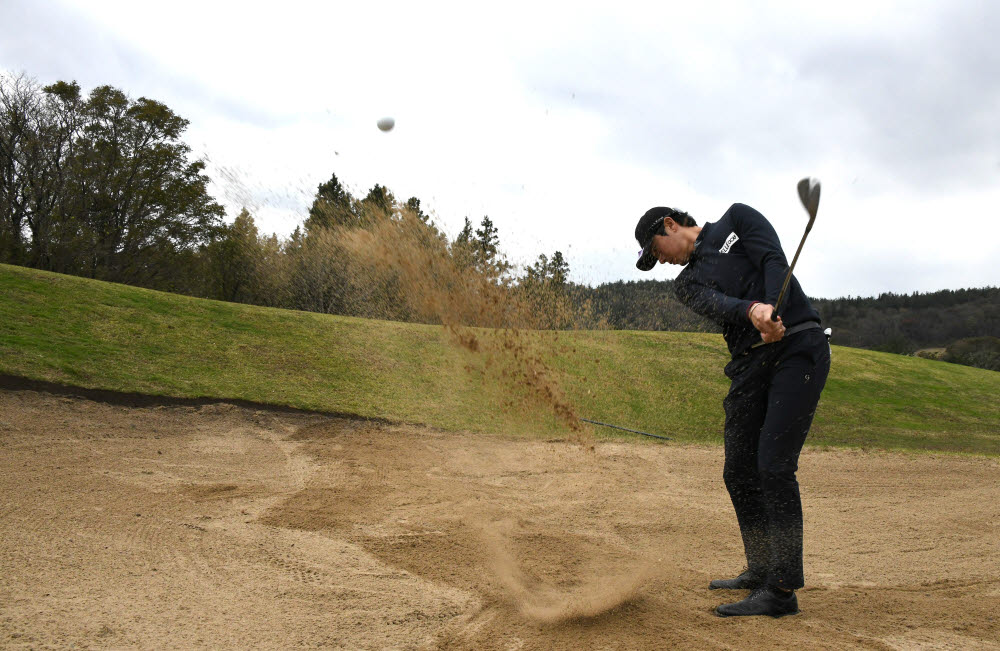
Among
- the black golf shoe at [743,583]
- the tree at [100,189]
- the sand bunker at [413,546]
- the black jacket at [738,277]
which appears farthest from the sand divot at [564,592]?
the tree at [100,189]

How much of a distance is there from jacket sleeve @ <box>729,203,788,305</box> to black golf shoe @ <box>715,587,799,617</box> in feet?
5.01

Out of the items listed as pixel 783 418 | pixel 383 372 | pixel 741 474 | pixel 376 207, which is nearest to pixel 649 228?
pixel 783 418

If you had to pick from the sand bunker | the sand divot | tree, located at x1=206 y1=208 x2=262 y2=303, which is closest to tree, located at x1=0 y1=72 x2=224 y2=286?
tree, located at x1=206 y1=208 x2=262 y2=303

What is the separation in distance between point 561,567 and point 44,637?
9.32 ft

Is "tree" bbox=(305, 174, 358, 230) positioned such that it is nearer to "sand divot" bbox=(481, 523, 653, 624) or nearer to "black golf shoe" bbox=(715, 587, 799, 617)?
"sand divot" bbox=(481, 523, 653, 624)

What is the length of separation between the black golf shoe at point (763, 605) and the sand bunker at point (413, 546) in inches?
3.6

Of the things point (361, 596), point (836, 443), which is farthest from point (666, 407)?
point (361, 596)

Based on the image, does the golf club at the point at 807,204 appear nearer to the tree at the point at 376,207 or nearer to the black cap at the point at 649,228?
the black cap at the point at 649,228

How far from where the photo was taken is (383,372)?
12.6 metres

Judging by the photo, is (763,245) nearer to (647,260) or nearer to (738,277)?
(738,277)

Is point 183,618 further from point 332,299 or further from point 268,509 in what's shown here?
point 332,299

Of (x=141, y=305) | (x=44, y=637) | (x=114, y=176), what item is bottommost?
(x=44, y=637)

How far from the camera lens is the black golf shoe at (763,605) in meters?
3.52

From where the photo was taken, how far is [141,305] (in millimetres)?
12852
